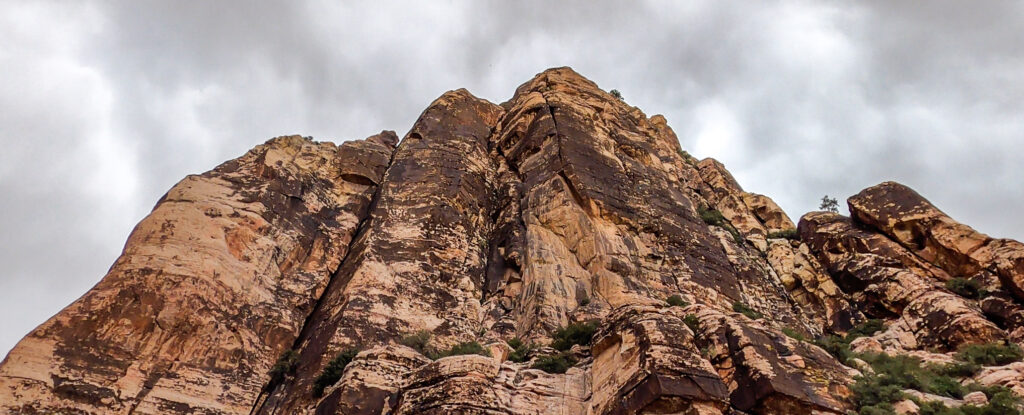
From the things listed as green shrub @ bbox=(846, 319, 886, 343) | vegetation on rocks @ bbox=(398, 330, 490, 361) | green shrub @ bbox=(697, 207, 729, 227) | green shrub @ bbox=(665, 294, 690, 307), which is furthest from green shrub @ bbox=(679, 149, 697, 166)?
vegetation on rocks @ bbox=(398, 330, 490, 361)

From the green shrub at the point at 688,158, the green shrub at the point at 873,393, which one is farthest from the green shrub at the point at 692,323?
the green shrub at the point at 688,158

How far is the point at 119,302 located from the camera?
79.7 ft

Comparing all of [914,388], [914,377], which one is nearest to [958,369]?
[914,377]

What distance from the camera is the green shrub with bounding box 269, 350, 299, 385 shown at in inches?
1004

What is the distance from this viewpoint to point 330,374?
23.7 metres

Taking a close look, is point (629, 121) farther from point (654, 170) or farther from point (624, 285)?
point (624, 285)

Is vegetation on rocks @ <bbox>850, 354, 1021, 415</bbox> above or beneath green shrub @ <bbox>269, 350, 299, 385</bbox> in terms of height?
beneath

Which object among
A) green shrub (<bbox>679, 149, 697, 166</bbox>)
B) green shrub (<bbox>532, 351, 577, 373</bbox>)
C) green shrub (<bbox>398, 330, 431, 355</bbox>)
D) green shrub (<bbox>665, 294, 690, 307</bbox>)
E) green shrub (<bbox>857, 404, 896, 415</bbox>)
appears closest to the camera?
green shrub (<bbox>857, 404, 896, 415</bbox>)

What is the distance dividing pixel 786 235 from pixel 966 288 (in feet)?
44.3

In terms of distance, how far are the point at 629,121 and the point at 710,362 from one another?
3056cm

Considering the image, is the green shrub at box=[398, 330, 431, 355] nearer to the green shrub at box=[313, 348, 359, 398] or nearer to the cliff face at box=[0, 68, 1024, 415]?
the cliff face at box=[0, 68, 1024, 415]

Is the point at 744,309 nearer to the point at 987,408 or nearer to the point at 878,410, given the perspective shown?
the point at 987,408

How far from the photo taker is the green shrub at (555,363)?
71.8 ft

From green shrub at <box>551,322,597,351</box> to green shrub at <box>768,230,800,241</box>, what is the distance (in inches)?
926
